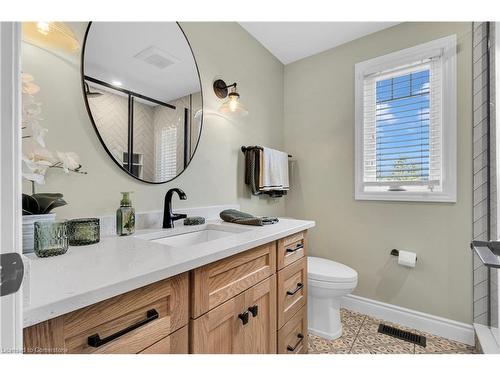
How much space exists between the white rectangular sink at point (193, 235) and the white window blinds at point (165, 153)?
34cm

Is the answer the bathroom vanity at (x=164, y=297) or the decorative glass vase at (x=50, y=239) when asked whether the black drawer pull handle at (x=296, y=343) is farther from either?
the decorative glass vase at (x=50, y=239)

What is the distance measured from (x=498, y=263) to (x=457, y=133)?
1.61 m

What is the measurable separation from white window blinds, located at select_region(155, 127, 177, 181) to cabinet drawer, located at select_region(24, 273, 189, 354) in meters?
0.81

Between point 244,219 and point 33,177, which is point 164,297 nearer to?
point 33,177

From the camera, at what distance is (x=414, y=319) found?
1885 millimetres

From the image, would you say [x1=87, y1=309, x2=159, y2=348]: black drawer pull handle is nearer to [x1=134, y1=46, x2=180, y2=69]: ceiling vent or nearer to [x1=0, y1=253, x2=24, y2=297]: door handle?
[x1=0, y1=253, x2=24, y2=297]: door handle

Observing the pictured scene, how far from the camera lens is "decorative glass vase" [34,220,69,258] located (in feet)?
2.48

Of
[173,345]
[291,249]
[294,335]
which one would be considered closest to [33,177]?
[173,345]

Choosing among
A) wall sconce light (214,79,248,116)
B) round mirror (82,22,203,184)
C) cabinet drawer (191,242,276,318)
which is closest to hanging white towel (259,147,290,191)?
wall sconce light (214,79,248,116)

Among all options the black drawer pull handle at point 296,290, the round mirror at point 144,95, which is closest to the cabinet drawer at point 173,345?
the black drawer pull handle at point 296,290

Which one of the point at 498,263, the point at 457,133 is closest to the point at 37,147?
the point at 498,263

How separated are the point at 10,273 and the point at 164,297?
0.42 metres

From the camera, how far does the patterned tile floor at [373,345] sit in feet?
5.31
